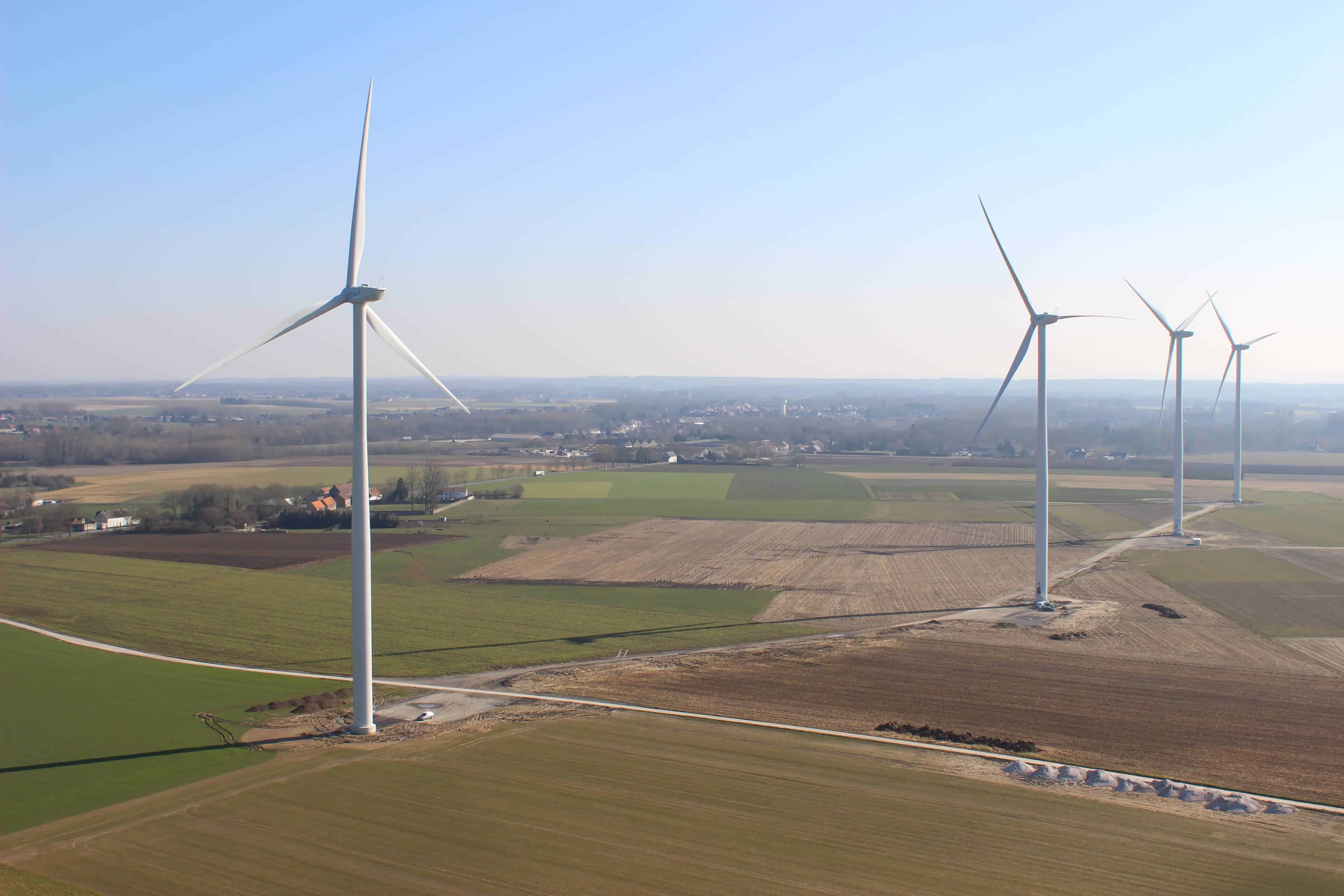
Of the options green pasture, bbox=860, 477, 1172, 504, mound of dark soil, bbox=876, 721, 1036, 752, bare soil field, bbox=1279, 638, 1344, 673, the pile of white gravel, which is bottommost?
bare soil field, bbox=1279, 638, 1344, 673

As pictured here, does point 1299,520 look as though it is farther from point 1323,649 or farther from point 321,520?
point 321,520

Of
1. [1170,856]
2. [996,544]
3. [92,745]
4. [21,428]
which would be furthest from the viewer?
[21,428]

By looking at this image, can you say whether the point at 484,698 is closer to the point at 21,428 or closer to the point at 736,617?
the point at 736,617

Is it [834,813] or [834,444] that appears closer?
[834,813]

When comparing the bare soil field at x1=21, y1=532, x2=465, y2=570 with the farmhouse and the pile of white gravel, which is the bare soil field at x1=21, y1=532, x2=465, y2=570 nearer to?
the farmhouse

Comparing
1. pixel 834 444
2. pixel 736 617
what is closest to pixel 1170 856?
pixel 736 617

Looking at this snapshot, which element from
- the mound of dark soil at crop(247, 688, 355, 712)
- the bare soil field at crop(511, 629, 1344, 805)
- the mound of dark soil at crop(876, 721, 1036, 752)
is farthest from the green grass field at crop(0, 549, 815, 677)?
the mound of dark soil at crop(876, 721, 1036, 752)
